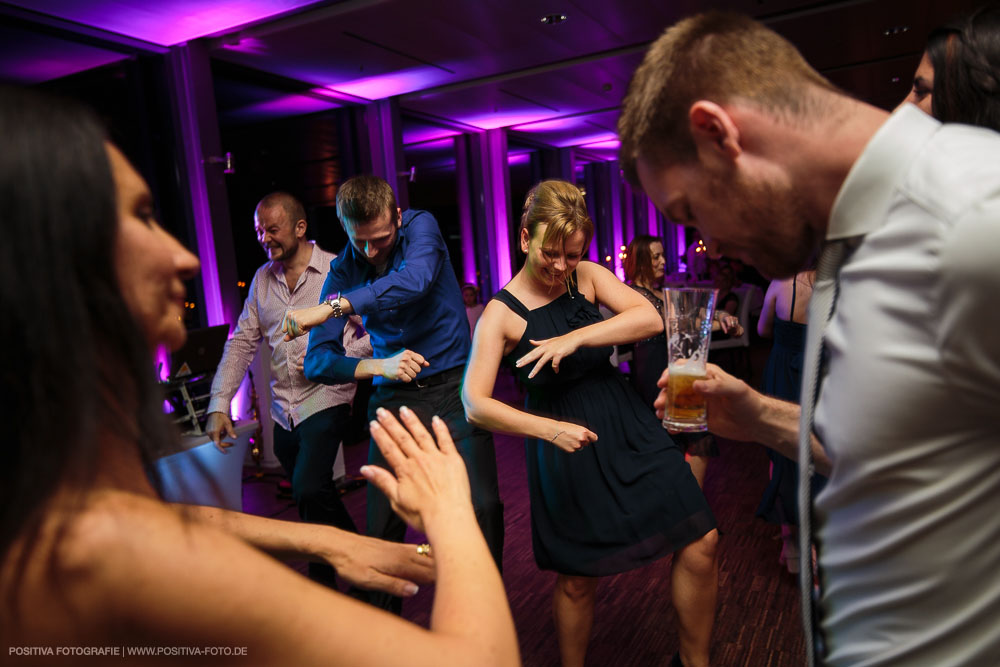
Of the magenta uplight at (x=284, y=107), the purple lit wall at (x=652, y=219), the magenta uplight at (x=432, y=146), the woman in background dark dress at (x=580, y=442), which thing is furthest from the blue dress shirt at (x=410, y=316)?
the purple lit wall at (x=652, y=219)

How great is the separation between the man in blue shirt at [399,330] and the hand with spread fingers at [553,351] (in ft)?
1.75

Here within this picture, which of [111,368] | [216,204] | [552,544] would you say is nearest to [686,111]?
[111,368]

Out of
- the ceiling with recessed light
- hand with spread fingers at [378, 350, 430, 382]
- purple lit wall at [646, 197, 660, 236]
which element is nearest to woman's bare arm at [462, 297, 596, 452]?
hand with spread fingers at [378, 350, 430, 382]

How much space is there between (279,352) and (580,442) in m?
2.05

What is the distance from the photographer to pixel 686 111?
38.1 inches

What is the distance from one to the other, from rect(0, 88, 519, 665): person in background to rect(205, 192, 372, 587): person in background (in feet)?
7.88

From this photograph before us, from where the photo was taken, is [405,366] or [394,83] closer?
[405,366]

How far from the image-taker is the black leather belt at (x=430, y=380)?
2.66m

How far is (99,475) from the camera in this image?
0.72 metres

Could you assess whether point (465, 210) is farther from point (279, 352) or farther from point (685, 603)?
point (685, 603)

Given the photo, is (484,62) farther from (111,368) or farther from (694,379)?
(111,368)

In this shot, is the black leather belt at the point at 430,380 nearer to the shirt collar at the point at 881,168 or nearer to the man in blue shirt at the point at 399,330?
the man in blue shirt at the point at 399,330

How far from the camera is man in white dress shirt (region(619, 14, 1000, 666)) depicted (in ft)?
2.33

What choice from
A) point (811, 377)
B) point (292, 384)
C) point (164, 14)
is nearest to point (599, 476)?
point (811, 377)
